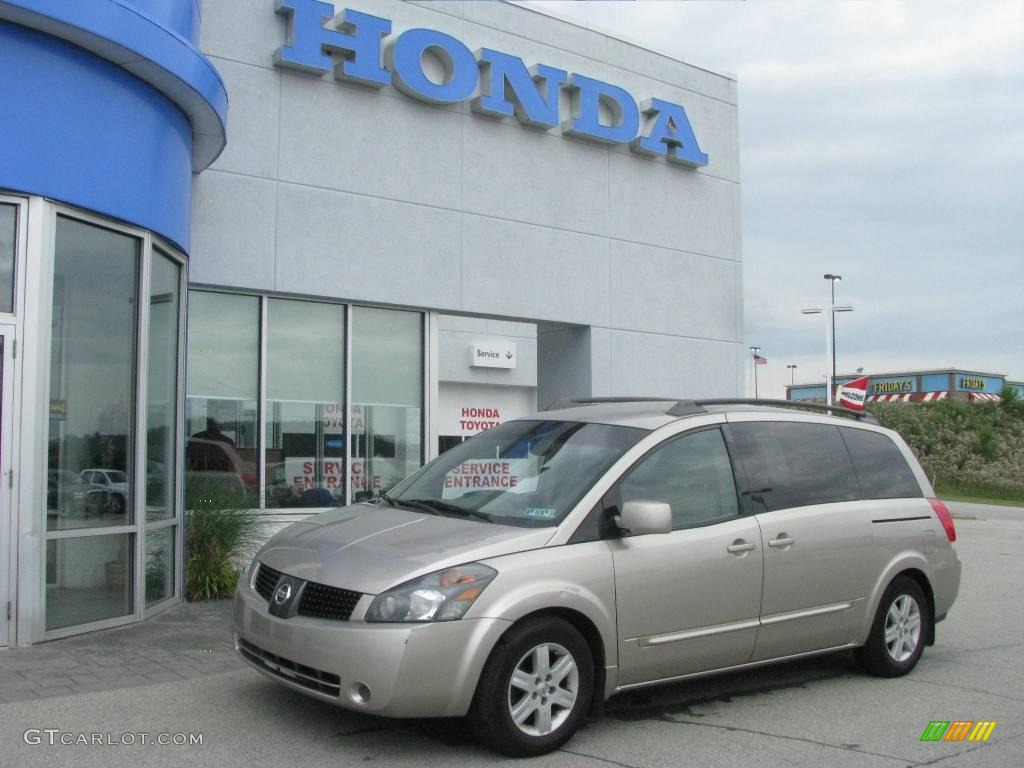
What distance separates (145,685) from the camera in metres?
6.61

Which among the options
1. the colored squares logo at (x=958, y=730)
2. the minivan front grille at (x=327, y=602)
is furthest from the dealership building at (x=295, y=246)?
the colored squares logo at (x=958, y=730)

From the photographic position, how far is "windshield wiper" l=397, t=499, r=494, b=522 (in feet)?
19.7

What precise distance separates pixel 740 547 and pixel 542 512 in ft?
4.36

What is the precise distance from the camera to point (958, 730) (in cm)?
605

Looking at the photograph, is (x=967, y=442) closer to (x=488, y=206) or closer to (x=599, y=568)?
(x=488, y=206)

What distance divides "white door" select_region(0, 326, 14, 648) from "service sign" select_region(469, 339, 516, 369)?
15.4 metres

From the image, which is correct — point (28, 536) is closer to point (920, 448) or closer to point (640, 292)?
point (640, 292)

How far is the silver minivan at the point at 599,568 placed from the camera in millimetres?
5180

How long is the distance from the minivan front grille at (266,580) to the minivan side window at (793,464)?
293cm

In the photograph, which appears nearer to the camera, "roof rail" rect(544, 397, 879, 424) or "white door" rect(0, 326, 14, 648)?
"roof rail" rect(544, 397, 879, 424)

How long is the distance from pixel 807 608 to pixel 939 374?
85215mm

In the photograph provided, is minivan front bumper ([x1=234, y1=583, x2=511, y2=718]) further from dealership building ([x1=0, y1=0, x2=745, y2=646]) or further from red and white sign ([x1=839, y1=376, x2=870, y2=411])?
red and white sign ([x1=839, y1=376, x2=870, y2=411])

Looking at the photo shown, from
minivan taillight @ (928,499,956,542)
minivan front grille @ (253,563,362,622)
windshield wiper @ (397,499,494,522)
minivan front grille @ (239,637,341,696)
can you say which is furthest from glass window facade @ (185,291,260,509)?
minivan taillight @ (928,499,956,542)

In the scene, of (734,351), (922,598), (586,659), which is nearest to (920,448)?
(734,351)
